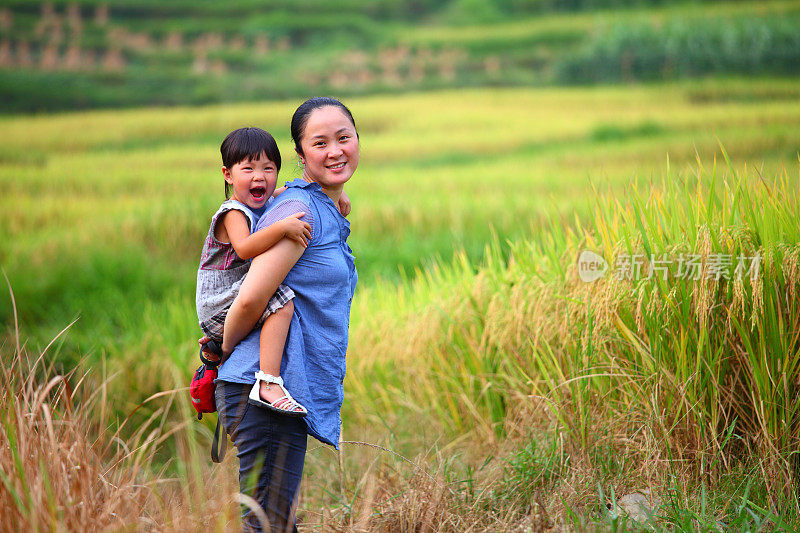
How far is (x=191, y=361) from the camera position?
399 centimetres

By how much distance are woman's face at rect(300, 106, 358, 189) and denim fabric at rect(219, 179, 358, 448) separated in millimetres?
46

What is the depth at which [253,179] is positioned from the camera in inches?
59.3

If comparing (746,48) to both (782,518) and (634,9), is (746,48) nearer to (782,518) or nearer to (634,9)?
(634,9)

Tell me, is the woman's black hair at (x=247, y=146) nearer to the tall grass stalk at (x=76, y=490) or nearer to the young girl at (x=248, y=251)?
the young girl at (x=248, y=251)

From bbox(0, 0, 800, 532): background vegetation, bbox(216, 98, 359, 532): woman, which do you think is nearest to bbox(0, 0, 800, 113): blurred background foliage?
bbox(0, 0, 800, 532): background vegetation

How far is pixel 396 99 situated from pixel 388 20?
0.97 m

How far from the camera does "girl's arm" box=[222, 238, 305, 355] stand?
1388 millimetres

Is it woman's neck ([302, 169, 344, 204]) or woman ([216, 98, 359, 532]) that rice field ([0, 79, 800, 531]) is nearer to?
woman ([216, 98, 359, 532])

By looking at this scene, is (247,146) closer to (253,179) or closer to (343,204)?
(253,179)

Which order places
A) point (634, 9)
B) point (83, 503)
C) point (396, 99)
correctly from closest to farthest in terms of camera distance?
1. point (83, 503)
2. point (634, 9)
3. point (396, 99)

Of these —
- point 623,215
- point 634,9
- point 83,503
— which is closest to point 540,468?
point 623,215

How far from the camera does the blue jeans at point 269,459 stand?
1437mm

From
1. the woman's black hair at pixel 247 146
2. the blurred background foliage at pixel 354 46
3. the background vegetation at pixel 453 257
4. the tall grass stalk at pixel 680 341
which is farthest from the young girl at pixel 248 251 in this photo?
the blurred background foliage at pixel 354 46

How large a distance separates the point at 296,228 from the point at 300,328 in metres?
0.24
